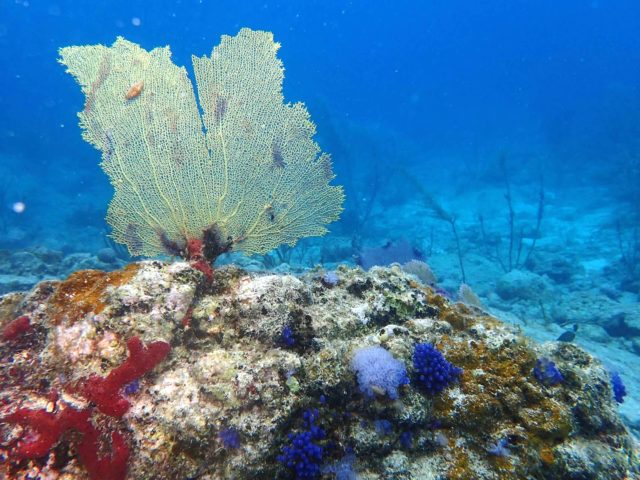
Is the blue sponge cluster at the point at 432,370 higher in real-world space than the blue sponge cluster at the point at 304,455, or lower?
higher

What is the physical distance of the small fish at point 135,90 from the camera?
12.2 feet

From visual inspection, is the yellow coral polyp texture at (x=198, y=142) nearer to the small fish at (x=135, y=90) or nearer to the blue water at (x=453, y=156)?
the small fish at (x=135, y=90)

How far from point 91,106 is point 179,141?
3.23 ft

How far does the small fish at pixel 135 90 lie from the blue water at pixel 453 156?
19.9 feet

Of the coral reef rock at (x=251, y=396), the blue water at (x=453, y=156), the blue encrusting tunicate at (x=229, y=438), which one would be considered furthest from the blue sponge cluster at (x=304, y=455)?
the blue water at (x=453, y=156)

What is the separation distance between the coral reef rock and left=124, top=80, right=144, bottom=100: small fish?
7.01 feet

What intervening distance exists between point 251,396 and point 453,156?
169ft

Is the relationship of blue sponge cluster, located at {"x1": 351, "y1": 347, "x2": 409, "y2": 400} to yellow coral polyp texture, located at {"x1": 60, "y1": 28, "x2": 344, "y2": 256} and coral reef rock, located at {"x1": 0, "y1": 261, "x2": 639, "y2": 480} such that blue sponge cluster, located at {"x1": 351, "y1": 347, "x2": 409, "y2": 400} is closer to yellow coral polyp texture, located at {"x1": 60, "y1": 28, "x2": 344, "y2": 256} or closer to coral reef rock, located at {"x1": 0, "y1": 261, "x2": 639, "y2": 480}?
coral reef rock, located at {"x1": 0, "y1": 261, "x2": 639, "y2": 480}

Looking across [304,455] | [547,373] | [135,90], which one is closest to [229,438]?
[304,455]

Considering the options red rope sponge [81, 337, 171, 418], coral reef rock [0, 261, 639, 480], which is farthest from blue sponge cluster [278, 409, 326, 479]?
red rope sponge [81, 337, 171, 418]

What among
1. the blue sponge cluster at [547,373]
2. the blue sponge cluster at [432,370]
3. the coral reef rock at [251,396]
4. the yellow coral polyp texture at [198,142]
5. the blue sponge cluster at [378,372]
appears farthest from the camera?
the yellow coral polyp texture at [198,142]

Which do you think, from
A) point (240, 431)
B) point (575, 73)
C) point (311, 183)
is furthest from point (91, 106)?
point (575, 73)

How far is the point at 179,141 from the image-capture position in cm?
376

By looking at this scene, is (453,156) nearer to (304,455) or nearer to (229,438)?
(304,455)
